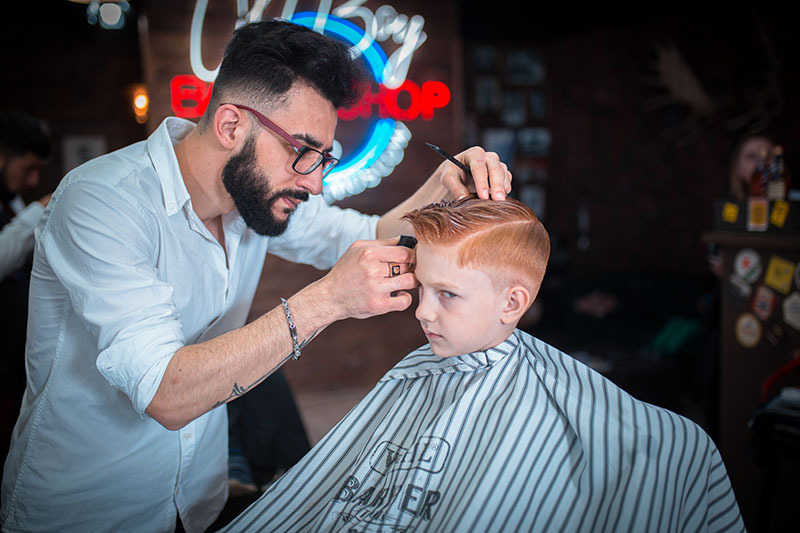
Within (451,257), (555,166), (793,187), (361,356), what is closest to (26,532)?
(451,257)

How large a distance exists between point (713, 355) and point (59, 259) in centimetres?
308

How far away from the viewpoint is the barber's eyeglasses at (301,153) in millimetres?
1237

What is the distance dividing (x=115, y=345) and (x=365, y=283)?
461 mm

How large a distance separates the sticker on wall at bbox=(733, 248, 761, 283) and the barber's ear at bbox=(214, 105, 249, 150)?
6.88ft

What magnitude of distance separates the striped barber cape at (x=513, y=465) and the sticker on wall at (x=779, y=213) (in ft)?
4.69

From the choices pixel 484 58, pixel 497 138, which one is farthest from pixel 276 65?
pixel 484 58

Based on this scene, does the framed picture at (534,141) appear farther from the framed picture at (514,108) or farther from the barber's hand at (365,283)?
the barber's hand at (365,283)

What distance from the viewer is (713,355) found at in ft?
9.90

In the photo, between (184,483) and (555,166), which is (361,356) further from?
(555,166)

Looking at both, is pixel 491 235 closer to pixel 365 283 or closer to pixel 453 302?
pixel 453 302

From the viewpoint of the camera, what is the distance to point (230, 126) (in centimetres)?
125

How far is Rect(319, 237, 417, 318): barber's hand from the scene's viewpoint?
1.09 metres

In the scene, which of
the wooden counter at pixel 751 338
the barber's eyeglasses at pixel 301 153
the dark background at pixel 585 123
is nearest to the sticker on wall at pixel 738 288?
the wooden counter at pixel 751 338

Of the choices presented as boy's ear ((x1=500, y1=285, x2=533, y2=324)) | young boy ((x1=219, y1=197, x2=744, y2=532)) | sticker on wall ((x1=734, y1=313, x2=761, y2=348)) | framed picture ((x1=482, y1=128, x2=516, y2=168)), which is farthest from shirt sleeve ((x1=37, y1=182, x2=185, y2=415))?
framed picture ((x1=482, y1=128, x2=516, y2=168))
